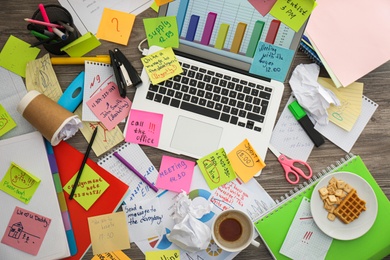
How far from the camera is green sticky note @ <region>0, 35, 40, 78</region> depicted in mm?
1034

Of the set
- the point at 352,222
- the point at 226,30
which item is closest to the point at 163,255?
the point at 352,222

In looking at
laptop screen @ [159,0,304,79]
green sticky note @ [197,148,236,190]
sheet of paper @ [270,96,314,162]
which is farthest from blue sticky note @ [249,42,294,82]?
green sticky note @ [197,148,236,190]

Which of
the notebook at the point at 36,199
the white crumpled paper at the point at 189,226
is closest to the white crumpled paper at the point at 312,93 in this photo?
the white crumpled paper at the point at 189,226

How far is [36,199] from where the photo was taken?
3.26 feet

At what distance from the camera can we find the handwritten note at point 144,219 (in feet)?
3.25

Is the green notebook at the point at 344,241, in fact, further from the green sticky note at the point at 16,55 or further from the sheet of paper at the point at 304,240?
the green sticky note at the point at 16,55

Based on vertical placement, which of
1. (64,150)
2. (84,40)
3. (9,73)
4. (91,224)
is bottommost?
(91,224)

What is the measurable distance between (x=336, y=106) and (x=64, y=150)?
0.66 m

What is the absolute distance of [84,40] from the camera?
102 cm

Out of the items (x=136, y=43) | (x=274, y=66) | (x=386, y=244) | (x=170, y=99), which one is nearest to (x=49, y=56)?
(x=136, y=43)

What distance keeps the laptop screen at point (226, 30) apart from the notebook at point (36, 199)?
0.43 meters

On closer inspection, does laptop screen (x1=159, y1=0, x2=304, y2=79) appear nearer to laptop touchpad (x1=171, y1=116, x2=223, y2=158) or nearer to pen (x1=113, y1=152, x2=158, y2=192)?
laptop touchpad (x1=171, y1=116, x2=223, y2=158)

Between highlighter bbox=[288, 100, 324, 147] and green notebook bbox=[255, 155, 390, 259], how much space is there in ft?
0.24

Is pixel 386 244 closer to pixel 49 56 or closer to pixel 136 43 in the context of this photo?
pixel 136 43
